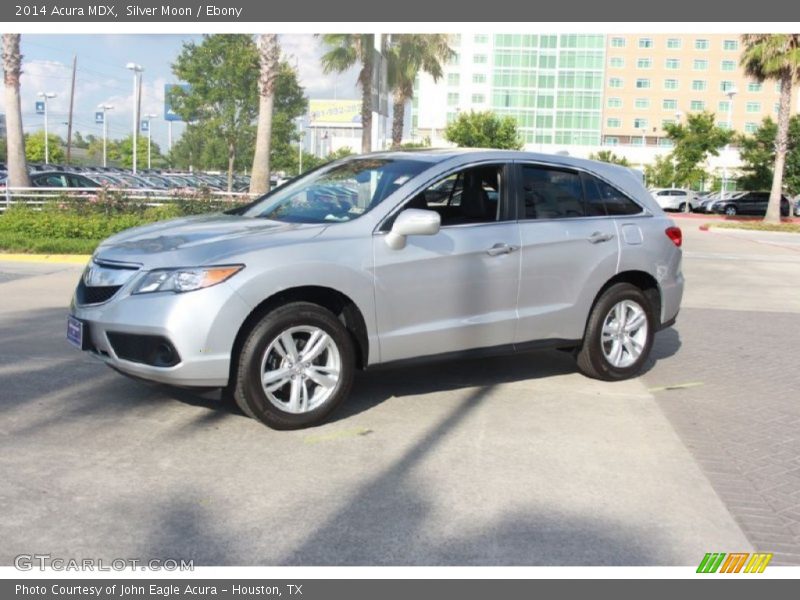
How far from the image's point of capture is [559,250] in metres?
6.36

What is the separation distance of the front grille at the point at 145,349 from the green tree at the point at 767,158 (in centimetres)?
5032

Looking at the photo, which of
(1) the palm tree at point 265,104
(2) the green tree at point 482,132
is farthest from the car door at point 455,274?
(2) the green tree at point 482,132

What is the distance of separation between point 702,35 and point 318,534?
375 feet

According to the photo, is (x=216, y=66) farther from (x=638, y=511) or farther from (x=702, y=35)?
(x=702, y=35)

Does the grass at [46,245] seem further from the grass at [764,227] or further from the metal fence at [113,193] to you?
the grass at [764,227]

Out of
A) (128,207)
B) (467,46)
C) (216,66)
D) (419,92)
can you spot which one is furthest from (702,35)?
(128,207)

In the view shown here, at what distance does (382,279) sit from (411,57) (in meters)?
33.0

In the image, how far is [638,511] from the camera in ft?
14.0

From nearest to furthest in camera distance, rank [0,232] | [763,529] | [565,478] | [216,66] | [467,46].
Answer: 1. [763,529]
2. [565,478]
3. [0,232]
4. [216,66]
5. [467,46]

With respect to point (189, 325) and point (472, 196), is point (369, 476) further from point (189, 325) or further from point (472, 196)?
point (472, 196)

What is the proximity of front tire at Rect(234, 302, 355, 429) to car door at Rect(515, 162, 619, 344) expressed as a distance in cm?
154

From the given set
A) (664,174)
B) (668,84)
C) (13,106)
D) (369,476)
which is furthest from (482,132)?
(668,84)

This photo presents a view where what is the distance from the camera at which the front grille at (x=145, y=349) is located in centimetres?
494

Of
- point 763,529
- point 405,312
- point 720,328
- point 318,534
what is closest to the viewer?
point 318,534
